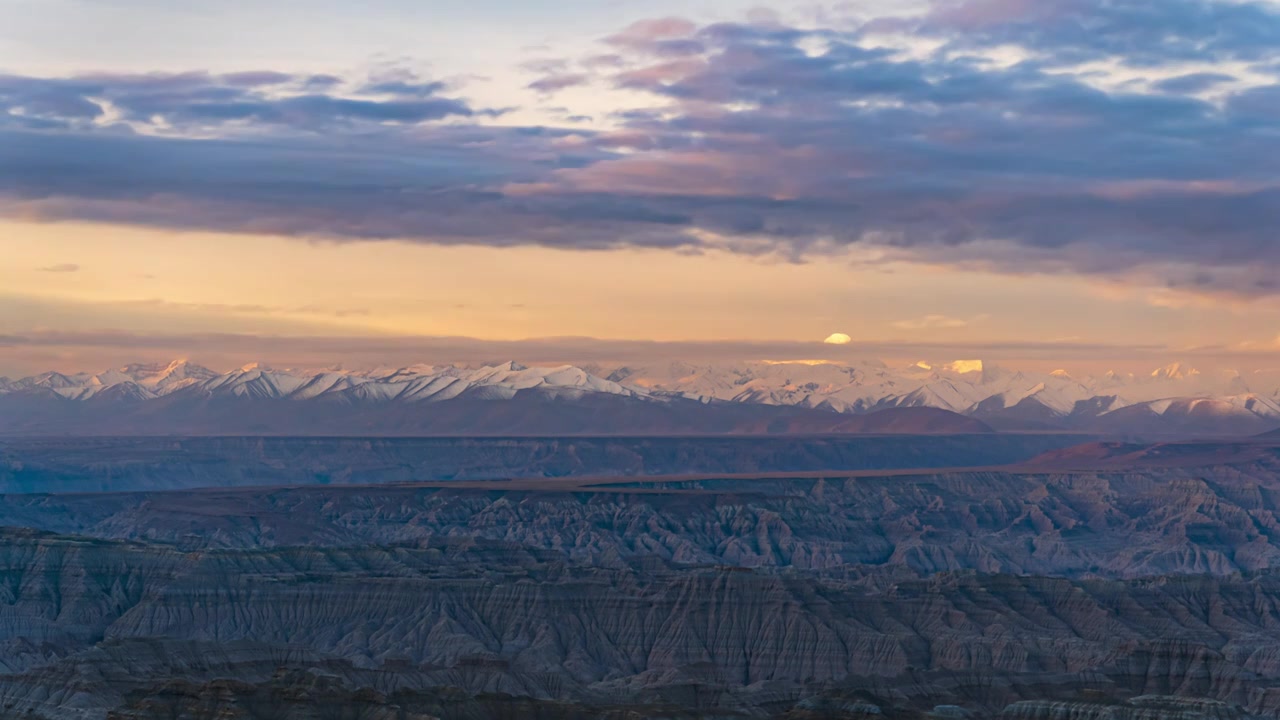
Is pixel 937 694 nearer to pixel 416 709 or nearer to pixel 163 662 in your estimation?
pixel 416 709

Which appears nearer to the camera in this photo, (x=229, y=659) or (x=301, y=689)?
(x=301, y=689)

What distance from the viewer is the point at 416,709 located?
5915 inches

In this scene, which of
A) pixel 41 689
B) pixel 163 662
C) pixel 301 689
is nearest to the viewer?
pixel 301 689

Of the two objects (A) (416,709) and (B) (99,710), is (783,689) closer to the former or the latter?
(A) (416,709)

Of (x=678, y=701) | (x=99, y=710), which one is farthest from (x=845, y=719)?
(x=99, y=710)

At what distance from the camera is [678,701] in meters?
169

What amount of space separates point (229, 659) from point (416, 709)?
117 feet

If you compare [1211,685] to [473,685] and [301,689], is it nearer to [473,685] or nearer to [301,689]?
[473,685]

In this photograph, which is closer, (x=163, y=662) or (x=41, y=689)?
(x=41, y=689)

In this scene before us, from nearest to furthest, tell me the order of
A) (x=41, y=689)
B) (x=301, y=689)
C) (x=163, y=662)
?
1. (x=301, y=689)
2. (x=41, y=689)
3. (x=163, y=662)

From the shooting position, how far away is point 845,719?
493 feet

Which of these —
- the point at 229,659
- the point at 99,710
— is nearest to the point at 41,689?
the point at 99,710

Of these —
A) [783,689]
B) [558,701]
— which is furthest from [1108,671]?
[558,701]

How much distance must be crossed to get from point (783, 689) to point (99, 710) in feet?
186
